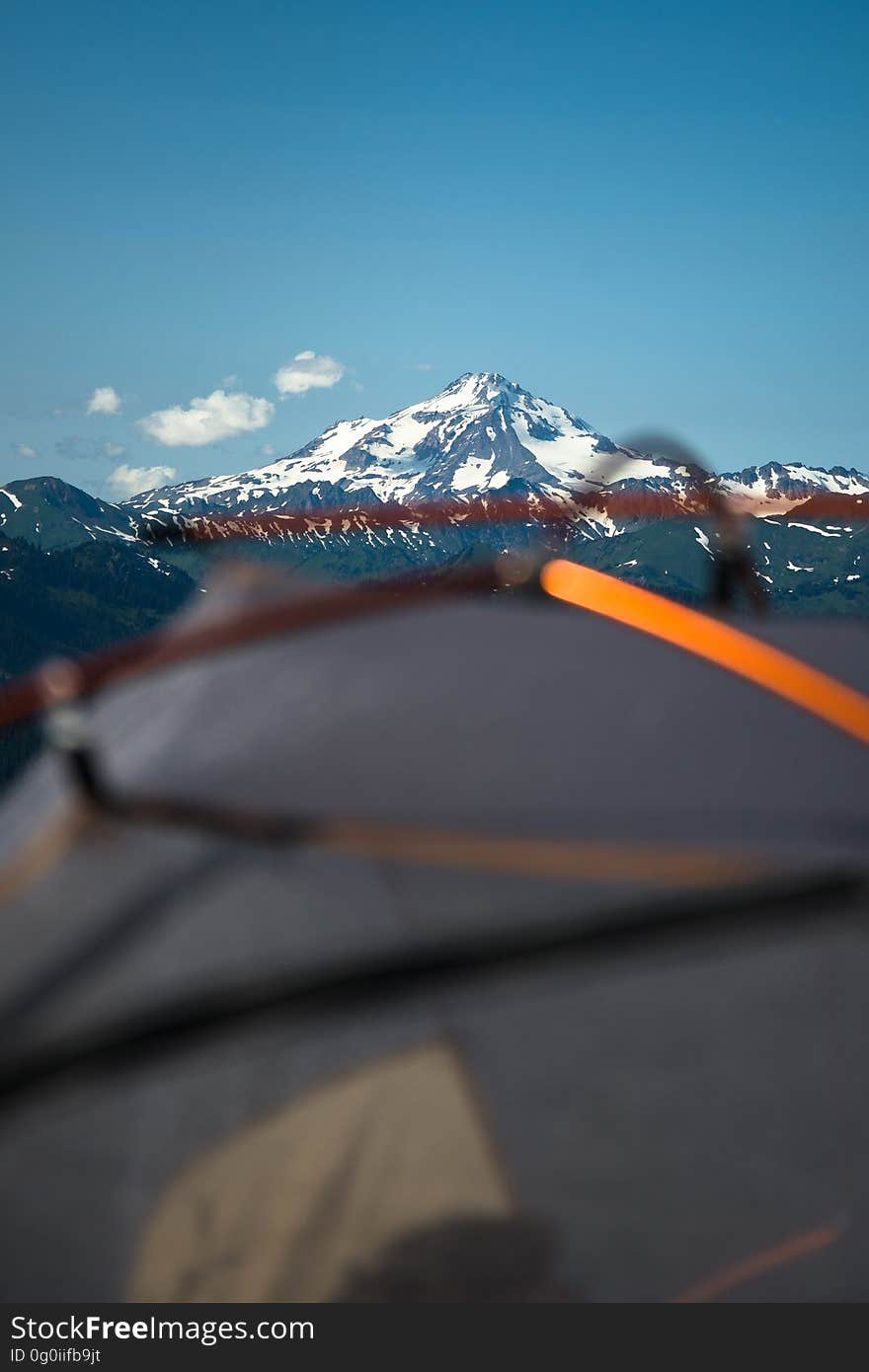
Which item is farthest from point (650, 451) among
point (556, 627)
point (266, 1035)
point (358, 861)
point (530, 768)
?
point (266, 1035)

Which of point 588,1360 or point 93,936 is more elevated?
point 93,936

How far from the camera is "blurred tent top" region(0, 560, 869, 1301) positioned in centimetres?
274

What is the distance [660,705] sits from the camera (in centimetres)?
324

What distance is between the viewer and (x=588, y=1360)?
9.05ft

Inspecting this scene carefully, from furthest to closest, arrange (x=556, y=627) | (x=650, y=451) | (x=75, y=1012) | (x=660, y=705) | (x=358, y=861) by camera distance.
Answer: (x=650, y=451) < (x=556, y=627) < (x=660, y=705) < (x=358, y=861) < (x=75, y=1012)

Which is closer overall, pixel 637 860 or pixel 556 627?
pixel 637 860

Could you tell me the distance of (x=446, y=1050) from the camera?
2816mm

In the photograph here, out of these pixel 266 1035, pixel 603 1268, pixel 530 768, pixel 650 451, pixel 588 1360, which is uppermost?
pixel 650 451

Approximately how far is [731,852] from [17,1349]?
2288 mm

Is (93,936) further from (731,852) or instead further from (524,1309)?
(731,852)

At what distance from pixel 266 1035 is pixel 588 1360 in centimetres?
117

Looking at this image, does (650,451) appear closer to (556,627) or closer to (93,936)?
(556,627)

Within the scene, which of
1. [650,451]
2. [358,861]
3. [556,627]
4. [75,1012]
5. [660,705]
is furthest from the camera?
[650,451]

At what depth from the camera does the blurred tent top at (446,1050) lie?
2738 mm
